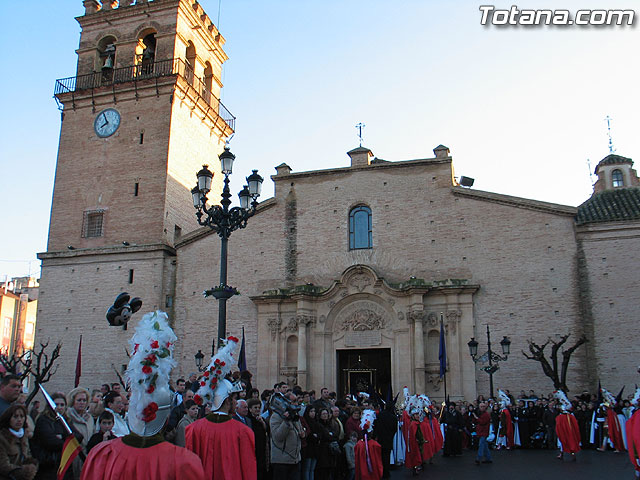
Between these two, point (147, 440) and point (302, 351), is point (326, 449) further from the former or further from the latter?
point (302, 351)

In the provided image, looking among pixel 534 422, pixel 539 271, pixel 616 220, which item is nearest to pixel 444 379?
pixel 534 422

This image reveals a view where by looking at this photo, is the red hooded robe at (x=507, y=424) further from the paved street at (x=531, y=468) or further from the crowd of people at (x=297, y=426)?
the paved street at (x=531, y=468)

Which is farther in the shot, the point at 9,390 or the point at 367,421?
the point at 367,421

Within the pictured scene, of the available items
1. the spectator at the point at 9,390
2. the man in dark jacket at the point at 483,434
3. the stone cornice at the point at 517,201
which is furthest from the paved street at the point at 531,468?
the spectator at the point at 9,390

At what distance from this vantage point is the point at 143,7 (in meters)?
30.2

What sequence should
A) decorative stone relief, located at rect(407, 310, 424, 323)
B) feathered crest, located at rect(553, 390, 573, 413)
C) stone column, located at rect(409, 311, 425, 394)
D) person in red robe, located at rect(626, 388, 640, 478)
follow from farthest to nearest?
decorative stone relief, located at rect(407, 310, 424, 323) → stone column, located at rect(409, 311, 425, 394) → feathered crest, located at rect(553, 390, 573, 413) → person in red robe, located at rect(626, 388, 640, 478)

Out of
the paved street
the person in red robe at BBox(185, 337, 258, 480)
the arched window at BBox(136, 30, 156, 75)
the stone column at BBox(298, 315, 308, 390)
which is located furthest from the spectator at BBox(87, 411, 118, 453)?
the arched window at BBox(136, 30, 156, 75)

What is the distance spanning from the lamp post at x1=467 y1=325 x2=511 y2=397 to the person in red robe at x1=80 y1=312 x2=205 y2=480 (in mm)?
17400

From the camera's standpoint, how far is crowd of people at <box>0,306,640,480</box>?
4.23 metres

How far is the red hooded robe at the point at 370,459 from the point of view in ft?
38.1

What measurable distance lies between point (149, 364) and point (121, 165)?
84.2ft

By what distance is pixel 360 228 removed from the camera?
25.8 metres

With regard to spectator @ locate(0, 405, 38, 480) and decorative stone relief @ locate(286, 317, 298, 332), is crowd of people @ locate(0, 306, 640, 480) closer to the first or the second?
spectator @ locate(0, 405, 38, 480)

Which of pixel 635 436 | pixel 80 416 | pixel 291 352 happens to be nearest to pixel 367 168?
pixel 291 352
